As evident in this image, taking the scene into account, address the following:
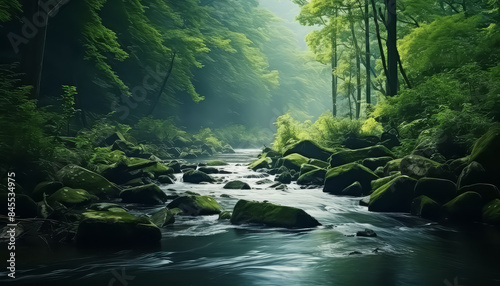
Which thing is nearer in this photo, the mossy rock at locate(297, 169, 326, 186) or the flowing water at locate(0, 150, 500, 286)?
the flowing water at locate(0, 150, 500, 286)

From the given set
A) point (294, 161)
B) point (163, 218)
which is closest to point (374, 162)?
point (294, 161)

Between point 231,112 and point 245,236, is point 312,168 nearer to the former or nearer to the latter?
point 245,236

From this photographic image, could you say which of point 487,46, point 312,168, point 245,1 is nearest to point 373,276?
point 312,168

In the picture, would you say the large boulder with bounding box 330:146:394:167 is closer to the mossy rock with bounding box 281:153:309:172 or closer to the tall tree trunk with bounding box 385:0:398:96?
the mossy rock with bounding box 281:153:309:172

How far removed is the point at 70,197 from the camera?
8.58 metres

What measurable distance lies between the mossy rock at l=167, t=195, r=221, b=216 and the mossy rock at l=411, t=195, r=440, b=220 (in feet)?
13.3

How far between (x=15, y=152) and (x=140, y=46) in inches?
742

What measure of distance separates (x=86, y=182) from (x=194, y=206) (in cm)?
299

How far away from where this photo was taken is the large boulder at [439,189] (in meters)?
8.27

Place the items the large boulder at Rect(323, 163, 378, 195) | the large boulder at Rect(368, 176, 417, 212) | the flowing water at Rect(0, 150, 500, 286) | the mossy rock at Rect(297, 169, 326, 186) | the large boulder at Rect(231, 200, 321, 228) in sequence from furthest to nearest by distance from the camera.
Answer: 1. the mossy rock at Rect(297, 169, 326, 186)
2. the large boulder at Rect(323, 163, 378, 195)
3. the large boulder at Rect(368, 176, 417, 212)
4. the large boulder at Rect(231, 200, 321, 228)
5. the flowing water at Rect(0, 150, 500, 286)

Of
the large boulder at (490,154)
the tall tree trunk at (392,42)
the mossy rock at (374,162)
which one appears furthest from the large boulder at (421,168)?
the tall tree trunk at (392,42)

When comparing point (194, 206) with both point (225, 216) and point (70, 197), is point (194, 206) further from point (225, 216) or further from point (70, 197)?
point (70, 197)

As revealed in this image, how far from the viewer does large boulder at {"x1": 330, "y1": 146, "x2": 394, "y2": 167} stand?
44.2ft

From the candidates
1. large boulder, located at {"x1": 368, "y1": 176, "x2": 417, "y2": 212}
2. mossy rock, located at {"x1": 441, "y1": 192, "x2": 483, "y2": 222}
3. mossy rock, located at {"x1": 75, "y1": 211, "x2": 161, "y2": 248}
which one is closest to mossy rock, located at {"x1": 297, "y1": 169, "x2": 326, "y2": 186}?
large boulder, located at {"x1": 368, "y1": 176, "x2": 417, "y2": 212}
